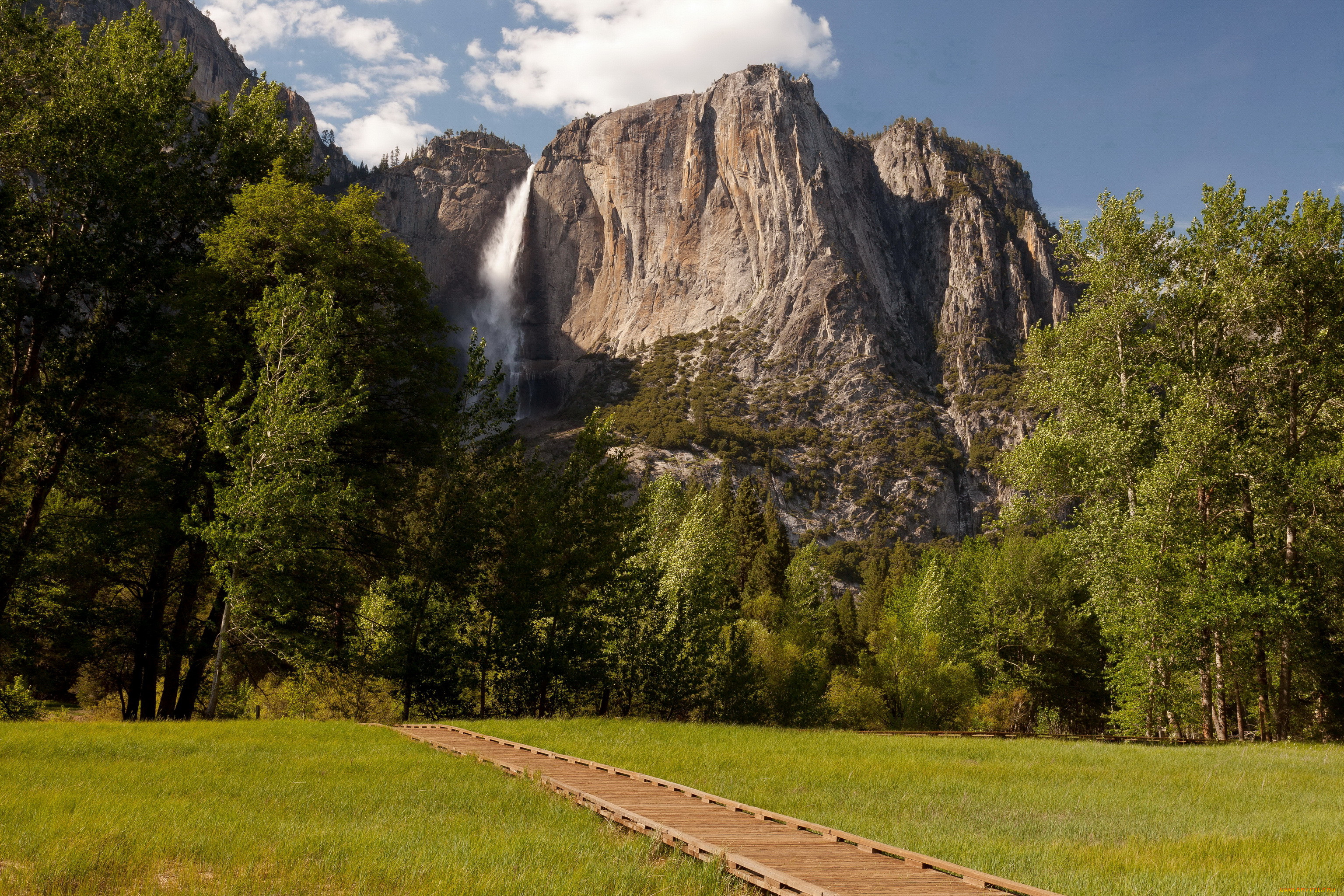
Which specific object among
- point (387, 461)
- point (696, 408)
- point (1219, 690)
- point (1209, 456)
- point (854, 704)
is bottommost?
point (854, 704)

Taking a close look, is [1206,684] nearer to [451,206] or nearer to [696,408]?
[696,408]

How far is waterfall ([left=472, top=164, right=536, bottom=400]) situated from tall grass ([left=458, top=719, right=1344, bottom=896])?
511ft

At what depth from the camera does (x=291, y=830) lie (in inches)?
326

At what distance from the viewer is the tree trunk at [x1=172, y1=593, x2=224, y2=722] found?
22312 mm

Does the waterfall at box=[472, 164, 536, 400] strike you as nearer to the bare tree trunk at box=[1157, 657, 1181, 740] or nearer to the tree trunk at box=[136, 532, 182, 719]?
the tree trunk at box=[136, 532, 182, 719]

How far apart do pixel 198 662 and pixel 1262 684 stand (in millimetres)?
34237

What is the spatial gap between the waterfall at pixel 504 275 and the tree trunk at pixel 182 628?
149 m

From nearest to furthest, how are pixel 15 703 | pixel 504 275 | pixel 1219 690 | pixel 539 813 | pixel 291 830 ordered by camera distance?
pixel 291 830
pixel 539 813
pixel 15 703
pixel 1219 690
pixel 504 275

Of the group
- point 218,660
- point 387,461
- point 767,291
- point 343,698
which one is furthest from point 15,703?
point 767,291

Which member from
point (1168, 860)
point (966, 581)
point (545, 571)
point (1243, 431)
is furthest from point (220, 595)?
point (966, 581)

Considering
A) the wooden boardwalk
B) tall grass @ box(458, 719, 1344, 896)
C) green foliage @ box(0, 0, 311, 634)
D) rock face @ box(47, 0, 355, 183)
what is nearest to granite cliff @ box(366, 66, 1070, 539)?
rock face @ box(47, 0, 355, 183)

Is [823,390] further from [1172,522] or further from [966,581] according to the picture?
[1172,522]

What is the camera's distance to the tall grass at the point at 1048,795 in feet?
28.1

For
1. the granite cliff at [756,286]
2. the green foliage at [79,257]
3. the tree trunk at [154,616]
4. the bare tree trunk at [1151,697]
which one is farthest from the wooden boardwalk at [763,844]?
the granite cliff at [756,286]
